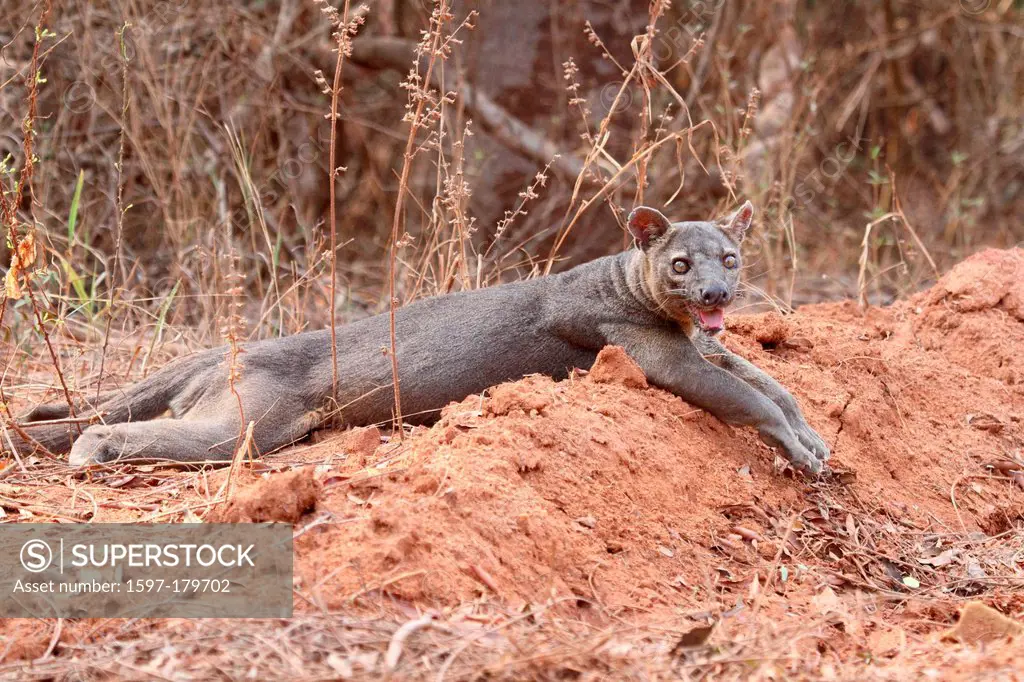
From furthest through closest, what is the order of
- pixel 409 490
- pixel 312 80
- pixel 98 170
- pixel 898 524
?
pixel 312 80
pixel 98 170
pixel 898 524
pixel 409 490

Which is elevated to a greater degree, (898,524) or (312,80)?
(312,80)

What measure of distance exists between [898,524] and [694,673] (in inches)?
76.6

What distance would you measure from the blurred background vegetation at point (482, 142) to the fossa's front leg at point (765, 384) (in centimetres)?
125

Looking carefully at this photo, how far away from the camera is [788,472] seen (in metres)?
5.09

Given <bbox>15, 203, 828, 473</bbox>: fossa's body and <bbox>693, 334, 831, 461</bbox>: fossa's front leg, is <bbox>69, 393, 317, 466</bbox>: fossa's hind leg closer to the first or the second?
<bbox>15, 203, 828, 473</bbox>: fossa's body

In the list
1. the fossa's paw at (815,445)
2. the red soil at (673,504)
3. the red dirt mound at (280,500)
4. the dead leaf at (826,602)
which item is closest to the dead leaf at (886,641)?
the red soil at (673,504)

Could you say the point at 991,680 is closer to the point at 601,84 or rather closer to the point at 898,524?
the point at 898,524

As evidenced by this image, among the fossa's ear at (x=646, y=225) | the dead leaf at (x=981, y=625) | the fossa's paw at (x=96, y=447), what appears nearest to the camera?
the dead leaf at (x=981, y=625)

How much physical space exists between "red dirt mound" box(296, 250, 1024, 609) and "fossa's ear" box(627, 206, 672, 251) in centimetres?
65

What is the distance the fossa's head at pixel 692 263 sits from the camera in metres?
5.10

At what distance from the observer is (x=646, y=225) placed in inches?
214

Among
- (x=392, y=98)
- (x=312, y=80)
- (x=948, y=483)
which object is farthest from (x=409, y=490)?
(x=392, y=98)

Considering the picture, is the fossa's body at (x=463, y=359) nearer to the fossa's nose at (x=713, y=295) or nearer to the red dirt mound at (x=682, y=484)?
the fossa's nose at (x=713, y=295)

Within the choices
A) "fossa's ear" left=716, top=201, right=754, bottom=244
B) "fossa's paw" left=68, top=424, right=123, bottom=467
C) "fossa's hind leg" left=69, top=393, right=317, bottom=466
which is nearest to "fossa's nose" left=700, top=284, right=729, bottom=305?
"fossa's ear" left=716, top=201, right=754, bottom=244
